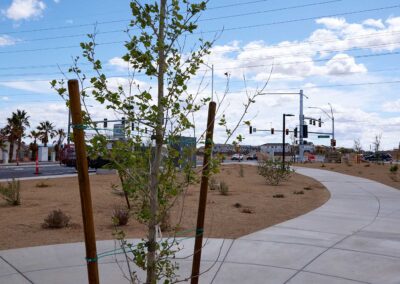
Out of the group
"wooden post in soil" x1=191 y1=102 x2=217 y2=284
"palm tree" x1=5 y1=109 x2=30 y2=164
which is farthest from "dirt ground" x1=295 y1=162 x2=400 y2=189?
"palm tree" x1=5 y1=109 x2=30 y2=164

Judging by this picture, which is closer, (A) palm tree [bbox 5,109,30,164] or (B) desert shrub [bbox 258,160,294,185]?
(B) desert shrub [bbox 258,160,294,185]

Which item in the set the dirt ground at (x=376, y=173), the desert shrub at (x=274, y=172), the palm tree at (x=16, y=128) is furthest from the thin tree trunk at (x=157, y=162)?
the palm tree at (x=16, y=128)

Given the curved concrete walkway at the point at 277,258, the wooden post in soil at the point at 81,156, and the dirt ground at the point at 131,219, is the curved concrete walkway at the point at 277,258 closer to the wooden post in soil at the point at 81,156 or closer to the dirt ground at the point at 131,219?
the dirt ground at the point at 131,219

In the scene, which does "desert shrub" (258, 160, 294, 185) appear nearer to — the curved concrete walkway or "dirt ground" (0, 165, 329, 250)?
"dirt ground" (0, 165, 329, 250)

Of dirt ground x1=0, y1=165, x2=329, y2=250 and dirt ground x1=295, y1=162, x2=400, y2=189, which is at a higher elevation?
dirt ground x1=295, y1=162, x2=400, y2=189

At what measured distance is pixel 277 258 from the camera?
7051 mm

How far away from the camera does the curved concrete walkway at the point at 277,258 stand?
6.05 metres

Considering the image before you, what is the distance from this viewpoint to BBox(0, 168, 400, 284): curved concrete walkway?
605 centimetres

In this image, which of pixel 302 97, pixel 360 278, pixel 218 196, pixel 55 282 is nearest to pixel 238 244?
pixel 360 278

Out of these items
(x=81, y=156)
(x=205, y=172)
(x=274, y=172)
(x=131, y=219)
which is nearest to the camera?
(x=81, y=156)

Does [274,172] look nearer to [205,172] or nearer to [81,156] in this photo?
[205,172]

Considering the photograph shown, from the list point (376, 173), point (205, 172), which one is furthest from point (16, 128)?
point (205, 172)

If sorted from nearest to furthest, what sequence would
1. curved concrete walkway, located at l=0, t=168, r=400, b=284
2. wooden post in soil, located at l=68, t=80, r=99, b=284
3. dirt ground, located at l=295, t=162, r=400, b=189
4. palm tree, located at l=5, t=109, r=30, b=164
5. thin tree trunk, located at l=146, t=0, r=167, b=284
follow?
wooden post in soil, located at l=68, t=80, r=99, b=284 → thin tree trunk, located at l=146, t=0, r=167, b=284 → curved concrete walkway, located at l=0, t=168, r=400, b=284 → dirt ground, located at l=295, t=162, r=400, b=189 → palm tree, located at l=5, t=109, r=30, b=164

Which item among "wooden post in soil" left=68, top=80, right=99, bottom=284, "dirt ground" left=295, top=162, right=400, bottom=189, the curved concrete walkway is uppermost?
"wooden post in soil" left=68, top=80, right=99, bottom=284
